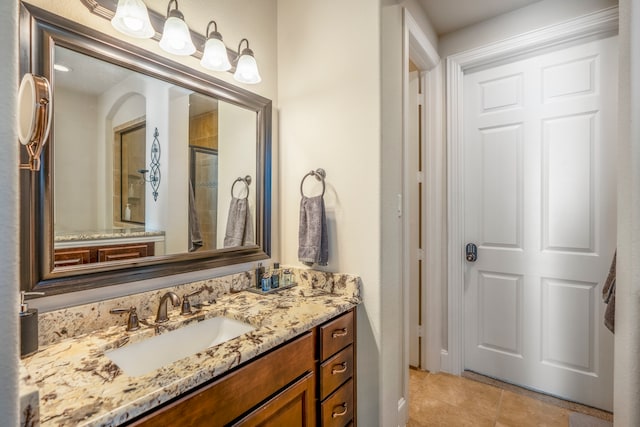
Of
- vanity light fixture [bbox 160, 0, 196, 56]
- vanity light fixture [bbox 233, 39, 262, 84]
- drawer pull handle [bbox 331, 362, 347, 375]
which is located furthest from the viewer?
vanity light fixture [bbox 233, 39, 262, 84]

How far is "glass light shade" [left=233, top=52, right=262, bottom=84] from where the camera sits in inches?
58.8

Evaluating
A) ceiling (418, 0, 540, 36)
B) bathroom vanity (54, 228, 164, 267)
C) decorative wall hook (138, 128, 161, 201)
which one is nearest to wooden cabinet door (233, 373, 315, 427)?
bathroom vanity (54, 228, 164, 267)

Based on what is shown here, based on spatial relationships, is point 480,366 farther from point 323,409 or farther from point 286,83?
point 286,83

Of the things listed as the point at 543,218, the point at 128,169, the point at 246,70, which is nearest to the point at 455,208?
the point at 543,218

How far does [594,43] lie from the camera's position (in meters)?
1.86

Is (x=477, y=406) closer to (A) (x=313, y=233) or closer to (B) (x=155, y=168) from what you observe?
(A) (x=313, y=233)

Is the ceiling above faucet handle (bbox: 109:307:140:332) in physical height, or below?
above

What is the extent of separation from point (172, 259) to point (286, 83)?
1.18 metres

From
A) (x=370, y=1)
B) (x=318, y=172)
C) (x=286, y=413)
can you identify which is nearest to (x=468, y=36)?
(x=370, y=1)

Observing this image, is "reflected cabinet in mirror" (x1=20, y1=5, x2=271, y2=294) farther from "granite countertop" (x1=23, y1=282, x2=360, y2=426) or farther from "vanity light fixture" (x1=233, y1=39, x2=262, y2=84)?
"granite countertop" (x1=23, y1=282, x2=360, y2=426)

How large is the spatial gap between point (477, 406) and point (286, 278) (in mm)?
1521

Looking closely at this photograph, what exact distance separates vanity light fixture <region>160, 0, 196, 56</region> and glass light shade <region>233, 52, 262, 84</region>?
0.29m

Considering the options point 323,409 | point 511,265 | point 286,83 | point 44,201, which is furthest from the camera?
point 511,265

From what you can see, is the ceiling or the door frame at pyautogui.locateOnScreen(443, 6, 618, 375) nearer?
the ceiling
